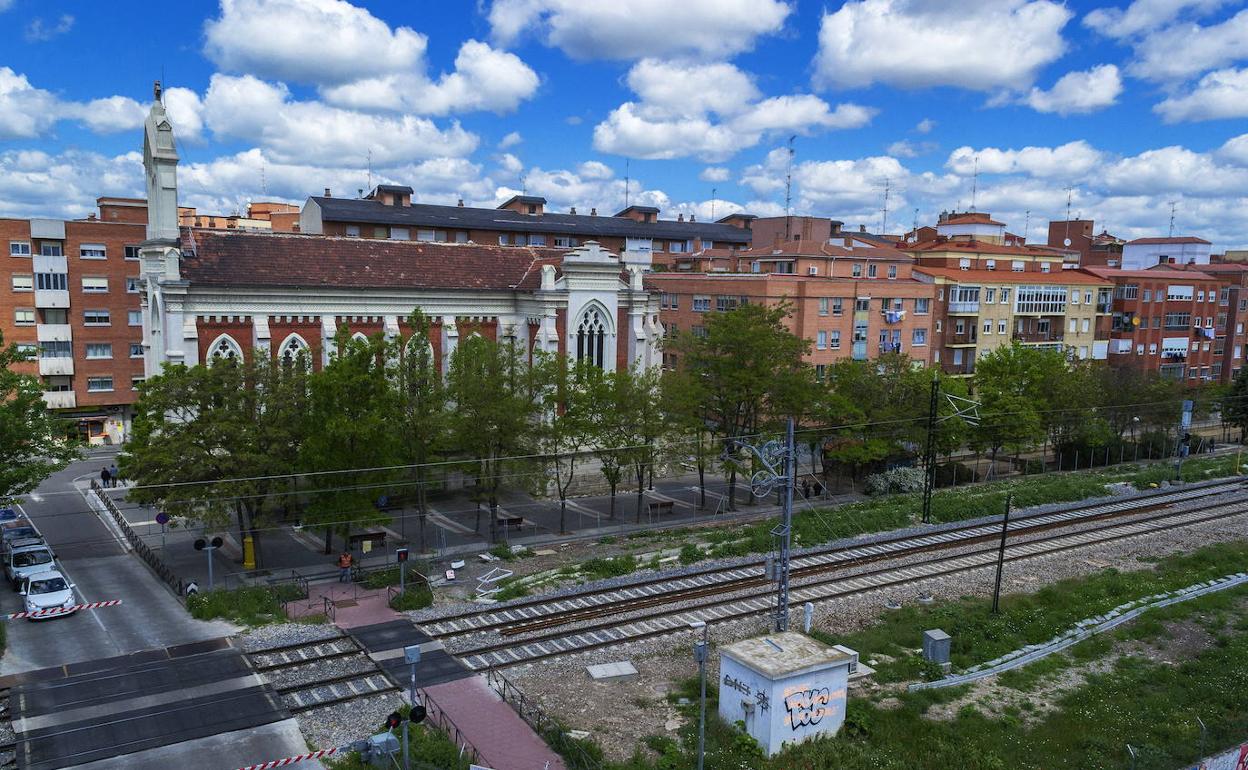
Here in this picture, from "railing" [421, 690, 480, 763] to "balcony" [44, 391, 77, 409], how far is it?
47806 mm

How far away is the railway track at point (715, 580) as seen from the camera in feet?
91.2

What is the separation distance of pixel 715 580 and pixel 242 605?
1631 cm

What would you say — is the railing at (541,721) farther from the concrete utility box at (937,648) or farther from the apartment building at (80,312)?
the apartment building at (80,312)

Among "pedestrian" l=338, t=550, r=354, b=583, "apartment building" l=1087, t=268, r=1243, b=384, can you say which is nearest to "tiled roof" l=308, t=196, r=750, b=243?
"apartment building" l=1087, t=268, r=1243, b=384

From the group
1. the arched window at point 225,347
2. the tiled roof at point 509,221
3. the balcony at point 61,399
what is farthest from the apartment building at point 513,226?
the arched window at point 225,347

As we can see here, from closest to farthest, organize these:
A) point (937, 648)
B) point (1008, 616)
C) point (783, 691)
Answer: point (783, 691)
point (937, 648)
point (1008, 616)

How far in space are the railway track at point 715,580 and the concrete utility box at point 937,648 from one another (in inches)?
307

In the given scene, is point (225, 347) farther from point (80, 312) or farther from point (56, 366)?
point (56, 366)

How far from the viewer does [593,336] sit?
50031mm

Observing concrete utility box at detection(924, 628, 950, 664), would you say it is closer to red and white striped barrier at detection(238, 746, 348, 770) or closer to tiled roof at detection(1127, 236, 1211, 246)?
red and white striped barrier at detection(238, 746, 348, 770)

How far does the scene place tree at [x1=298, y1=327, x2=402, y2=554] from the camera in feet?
107

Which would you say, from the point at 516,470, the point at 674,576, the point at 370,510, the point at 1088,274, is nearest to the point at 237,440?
the point at 370,510

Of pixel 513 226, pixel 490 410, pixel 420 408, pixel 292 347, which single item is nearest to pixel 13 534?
pixel 292 347

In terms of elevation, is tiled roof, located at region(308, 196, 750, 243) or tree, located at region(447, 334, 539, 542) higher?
tiled roof, located at region(308, 196, 750, 243)
